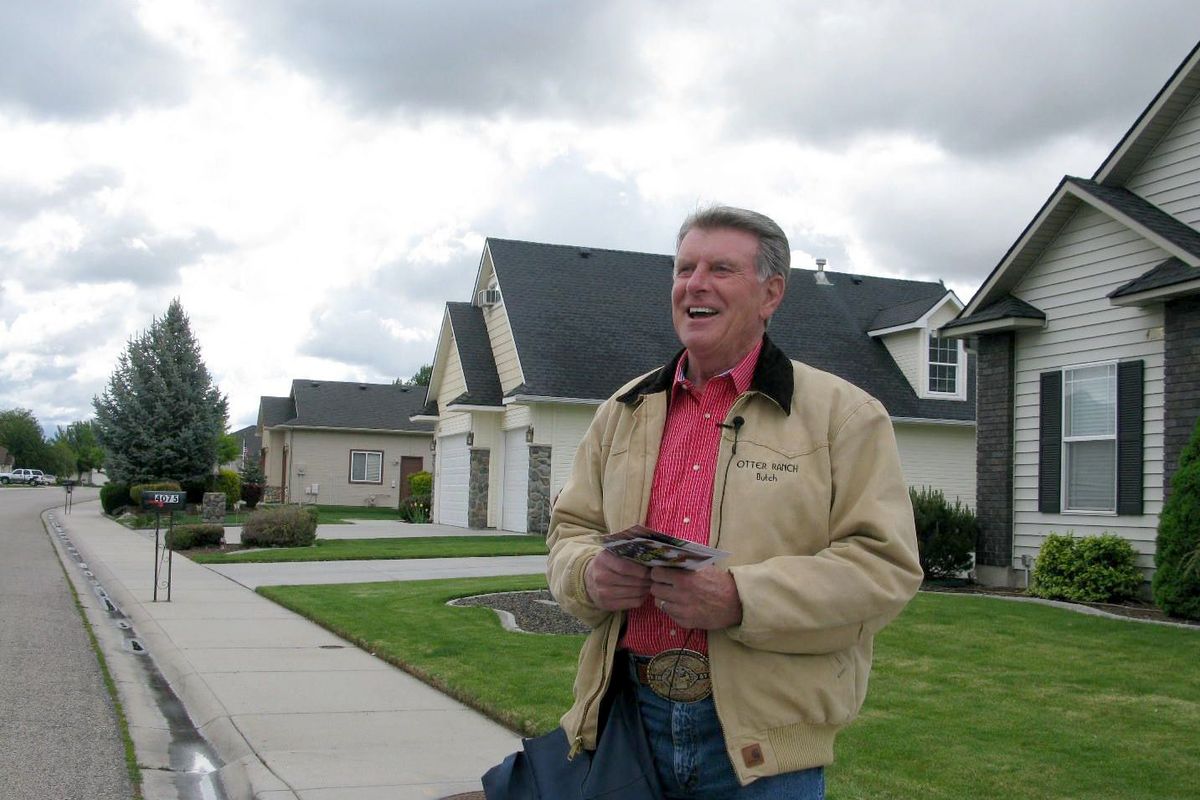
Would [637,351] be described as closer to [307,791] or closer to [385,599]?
[385,599]

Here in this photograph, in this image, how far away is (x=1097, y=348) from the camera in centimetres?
1348

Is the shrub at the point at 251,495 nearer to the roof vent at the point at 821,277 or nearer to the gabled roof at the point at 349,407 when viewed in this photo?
the gabled roof at the point at 349,407

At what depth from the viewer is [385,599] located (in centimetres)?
1359

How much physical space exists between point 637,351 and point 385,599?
44.3 ft

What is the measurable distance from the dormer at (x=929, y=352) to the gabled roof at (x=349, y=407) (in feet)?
81.6

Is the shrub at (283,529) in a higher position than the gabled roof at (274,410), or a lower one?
lower

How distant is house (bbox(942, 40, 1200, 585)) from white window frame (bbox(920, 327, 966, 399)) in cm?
1221

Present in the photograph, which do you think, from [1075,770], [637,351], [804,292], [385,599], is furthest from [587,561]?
[804,292]

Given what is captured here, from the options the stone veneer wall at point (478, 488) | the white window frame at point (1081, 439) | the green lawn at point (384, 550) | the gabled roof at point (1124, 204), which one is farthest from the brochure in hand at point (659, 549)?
the stone veneer wall at point (478, 488)

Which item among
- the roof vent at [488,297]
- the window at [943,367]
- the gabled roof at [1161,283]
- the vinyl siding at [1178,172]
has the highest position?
the roof vent at [488,297]

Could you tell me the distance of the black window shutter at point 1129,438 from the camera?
12.7 metres

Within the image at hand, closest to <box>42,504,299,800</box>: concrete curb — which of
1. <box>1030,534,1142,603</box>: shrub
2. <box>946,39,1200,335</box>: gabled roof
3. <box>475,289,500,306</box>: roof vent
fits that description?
<box>1030,534,1142,603</box>: shrub

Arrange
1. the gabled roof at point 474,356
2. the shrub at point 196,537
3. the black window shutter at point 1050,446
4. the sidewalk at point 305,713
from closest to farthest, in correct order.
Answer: the sidewalk at point 305,713 < the black window shutter at point 1050,446 < the shrub at point 196,537 < the gabled roof at point 474,356

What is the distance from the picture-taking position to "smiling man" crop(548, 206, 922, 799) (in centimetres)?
258
